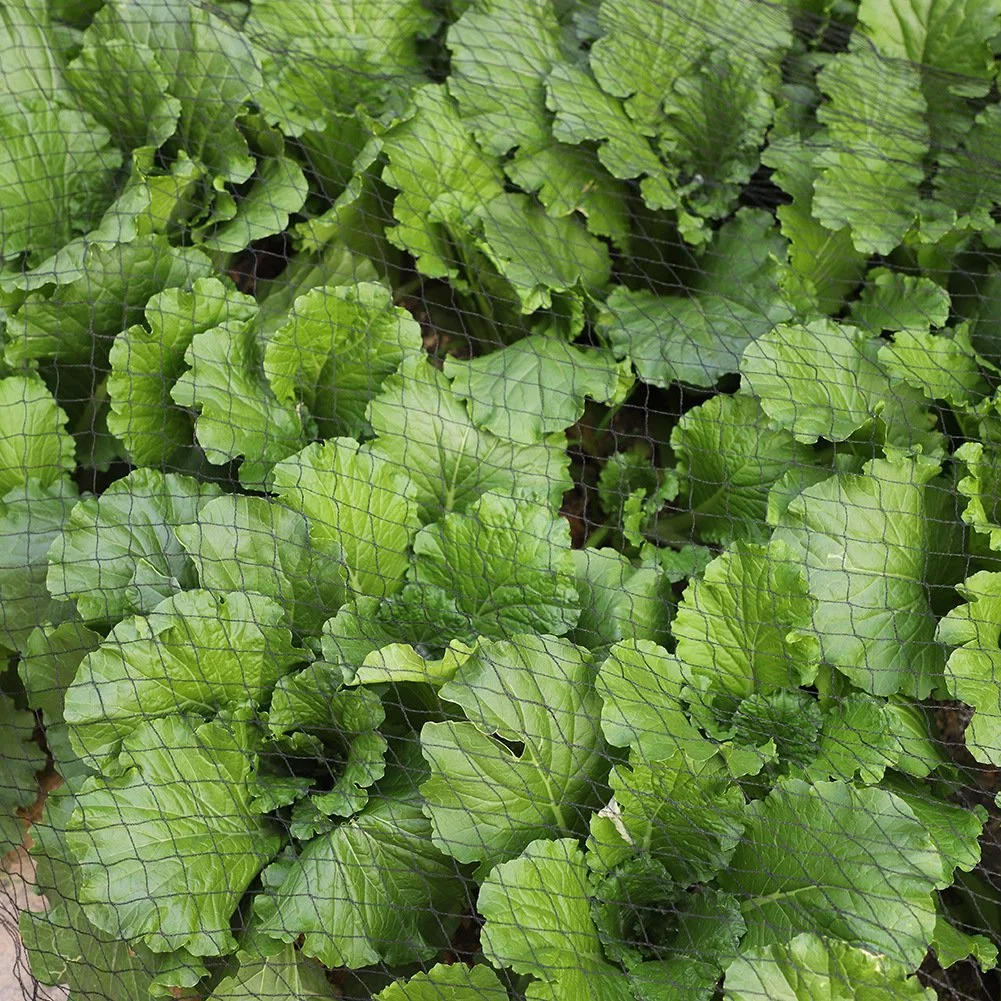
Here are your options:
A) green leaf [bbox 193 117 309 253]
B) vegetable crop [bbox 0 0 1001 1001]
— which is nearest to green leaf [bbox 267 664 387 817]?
vegetable crop [bbox 0 0 1001 1001]

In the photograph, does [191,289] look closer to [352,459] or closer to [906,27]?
[352,459]

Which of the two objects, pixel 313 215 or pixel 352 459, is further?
pixel 313 215

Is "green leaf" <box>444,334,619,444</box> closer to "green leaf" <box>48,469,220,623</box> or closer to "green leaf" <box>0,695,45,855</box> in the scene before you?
"green leaf" <box>48,469,220,623</box>

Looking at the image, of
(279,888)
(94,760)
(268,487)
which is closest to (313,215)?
(268,487)

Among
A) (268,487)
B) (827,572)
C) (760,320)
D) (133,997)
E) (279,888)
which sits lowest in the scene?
(133,997)

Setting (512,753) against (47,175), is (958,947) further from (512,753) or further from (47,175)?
(47,175)

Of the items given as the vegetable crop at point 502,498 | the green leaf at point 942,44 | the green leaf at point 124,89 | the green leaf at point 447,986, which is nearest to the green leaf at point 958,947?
the vegetable crop at point 502,498

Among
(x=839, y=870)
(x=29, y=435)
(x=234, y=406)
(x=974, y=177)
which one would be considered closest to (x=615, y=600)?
(x=839, y=870)
